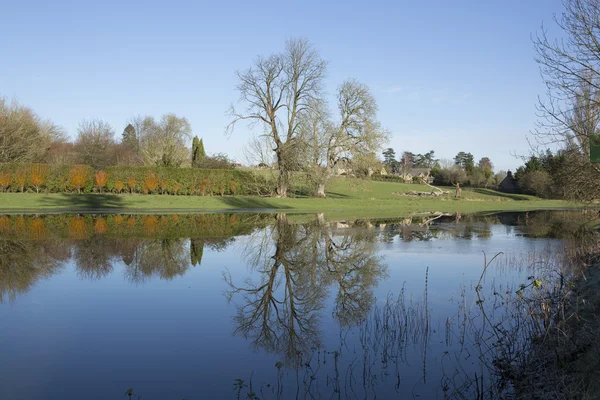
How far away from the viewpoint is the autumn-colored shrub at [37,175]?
39094mm

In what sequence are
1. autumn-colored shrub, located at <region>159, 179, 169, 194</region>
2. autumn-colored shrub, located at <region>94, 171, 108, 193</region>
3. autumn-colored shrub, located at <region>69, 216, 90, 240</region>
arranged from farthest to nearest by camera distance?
1. autumn-colored shrub, located at <region>159, 179, 169, 194</region>
2. autumn-colored shrub, located at <region>94, 171, 108, 193</region>
3. autumn-colored shrub, located at <region>69, 216, 90, 240</region>

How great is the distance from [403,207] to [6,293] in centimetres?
3583

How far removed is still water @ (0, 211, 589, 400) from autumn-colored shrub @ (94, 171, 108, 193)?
2409cm

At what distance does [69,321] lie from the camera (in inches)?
314

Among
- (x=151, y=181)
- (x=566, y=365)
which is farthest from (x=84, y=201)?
(x=566, y=365)

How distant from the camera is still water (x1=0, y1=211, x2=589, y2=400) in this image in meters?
5.69

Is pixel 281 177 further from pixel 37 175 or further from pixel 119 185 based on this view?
pixel 37 175

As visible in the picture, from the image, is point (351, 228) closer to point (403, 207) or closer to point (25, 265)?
point (25, 265)

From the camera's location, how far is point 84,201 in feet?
118

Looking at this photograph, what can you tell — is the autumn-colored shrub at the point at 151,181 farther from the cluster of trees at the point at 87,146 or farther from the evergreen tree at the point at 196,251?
the evergreen tree at the point at 196,251

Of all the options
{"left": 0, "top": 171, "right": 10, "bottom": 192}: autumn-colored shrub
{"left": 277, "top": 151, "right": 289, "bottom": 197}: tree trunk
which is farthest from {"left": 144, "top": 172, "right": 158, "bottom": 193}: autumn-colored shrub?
{"left": 277, "top": 151, "right": 289, "bottom": 197}: tree trunk

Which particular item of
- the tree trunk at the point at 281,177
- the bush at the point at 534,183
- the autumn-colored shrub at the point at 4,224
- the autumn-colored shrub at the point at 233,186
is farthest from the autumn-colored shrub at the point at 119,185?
the bush at the point at 534,183

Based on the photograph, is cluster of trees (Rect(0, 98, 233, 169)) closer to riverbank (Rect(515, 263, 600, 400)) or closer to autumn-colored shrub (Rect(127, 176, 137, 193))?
autumn-colored shrub (Rect(127, 176, 137, 193))

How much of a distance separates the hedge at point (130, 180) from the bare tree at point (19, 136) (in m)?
7.67
